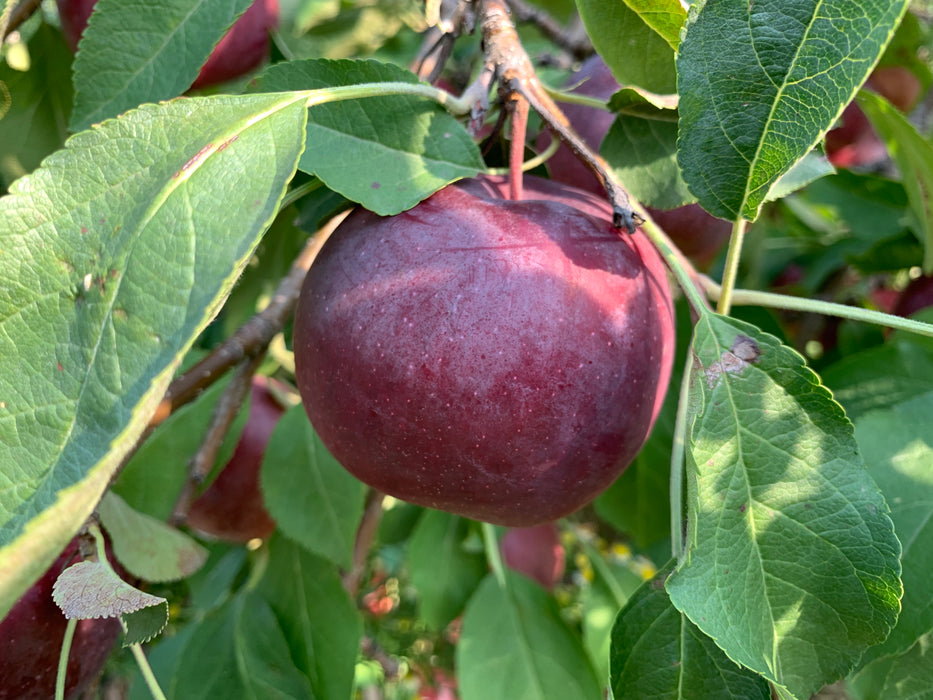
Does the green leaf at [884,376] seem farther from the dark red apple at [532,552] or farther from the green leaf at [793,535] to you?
the dark red apple at [532,552]

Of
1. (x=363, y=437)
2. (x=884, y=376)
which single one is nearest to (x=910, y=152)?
(x=884, y=376)

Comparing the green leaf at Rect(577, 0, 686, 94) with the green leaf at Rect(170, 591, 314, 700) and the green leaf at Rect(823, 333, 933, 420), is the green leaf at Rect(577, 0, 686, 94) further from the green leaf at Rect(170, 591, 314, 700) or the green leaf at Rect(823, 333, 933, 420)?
the green leaf at Rect(170, 591, 314, 700)

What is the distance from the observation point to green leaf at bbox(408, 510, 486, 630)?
104 centimetres

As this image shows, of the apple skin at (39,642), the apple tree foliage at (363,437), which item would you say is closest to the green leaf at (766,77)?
the apple tree foliage at (363,437)

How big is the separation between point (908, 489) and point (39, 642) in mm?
704

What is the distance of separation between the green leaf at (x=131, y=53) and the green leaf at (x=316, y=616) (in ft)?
1.72

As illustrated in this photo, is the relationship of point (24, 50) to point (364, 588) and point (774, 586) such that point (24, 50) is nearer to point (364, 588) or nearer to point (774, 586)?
point (774, 586)

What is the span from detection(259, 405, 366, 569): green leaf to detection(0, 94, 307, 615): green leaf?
43 centimetres

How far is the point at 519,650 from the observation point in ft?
3.08

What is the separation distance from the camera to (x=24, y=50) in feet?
3.26

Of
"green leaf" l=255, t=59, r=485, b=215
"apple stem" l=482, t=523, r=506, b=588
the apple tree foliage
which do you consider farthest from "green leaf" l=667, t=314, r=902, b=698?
"apple stem" l=482, t=523, r=506, b=588

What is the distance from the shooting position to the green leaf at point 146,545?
0.62m

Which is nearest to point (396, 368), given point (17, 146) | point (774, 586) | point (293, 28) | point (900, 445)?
point (774, 586)

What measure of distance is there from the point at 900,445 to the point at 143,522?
640 millimetres
